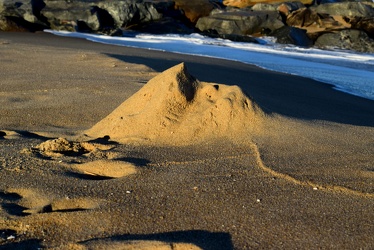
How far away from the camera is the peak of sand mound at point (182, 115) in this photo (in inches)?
133

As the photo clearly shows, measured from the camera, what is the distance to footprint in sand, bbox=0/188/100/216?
2283 mm

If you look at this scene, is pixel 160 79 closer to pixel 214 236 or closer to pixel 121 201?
pixel 121 201

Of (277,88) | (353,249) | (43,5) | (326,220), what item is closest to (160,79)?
(326,220)

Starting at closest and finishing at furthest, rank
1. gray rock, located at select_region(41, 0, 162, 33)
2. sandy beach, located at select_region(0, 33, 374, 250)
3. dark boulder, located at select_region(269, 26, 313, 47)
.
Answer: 1. sandy beach, located at select_region(0, 33, 374, 250)
2. dark boulder, located at select_region(269, 26, 313, 47)
3. gray rock, located at select_region(41, 0, 162, 33)

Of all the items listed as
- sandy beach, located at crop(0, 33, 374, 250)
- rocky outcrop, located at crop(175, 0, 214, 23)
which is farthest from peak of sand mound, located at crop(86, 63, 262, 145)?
rocky outcrop, located at crop(175, 0, 214, 23)

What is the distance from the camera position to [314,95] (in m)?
6.96

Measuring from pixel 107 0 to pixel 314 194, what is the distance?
19962 millimetres

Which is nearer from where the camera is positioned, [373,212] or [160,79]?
[373,212]

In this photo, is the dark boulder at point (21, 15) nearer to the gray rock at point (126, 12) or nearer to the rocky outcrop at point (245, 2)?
the gray rock at point (126, 12)

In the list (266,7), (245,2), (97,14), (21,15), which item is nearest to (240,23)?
(266,7)

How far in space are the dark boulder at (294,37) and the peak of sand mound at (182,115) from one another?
49.9 ft

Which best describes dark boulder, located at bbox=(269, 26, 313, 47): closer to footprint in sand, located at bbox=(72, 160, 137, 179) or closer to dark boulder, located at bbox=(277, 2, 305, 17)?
dark boulder, located at bbox=(277, 2, 305, 17)

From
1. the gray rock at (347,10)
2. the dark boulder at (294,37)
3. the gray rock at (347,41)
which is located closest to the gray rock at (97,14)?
Result: the dark boulder at (294,37)

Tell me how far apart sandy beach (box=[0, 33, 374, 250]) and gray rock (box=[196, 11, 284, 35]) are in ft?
56.5
